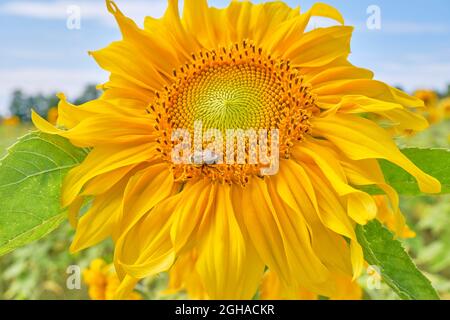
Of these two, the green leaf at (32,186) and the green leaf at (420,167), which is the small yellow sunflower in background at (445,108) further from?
the green leaf at (32,186)

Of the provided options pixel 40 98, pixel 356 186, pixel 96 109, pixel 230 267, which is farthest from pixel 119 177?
pixel 40 98

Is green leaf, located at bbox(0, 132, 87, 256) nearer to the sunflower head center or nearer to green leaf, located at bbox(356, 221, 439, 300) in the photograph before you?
the sunflower head center

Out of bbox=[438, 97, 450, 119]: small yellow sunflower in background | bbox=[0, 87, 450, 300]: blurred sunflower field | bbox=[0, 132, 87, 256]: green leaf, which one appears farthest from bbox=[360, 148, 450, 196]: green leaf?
bbox=[438, 97, 450, 119]: small yellow sunflower in background

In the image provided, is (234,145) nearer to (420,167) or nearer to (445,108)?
(420,167)

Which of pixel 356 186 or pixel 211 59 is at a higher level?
pixel 211 59

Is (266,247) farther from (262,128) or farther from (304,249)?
(262,128)

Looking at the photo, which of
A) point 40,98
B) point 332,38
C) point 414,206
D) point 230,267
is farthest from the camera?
point 414,206

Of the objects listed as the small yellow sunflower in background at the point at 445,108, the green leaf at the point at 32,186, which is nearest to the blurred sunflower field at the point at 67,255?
the small yellow sunflower in background at the point at 445,108

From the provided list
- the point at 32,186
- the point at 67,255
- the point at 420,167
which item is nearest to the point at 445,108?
the point at 67,255
